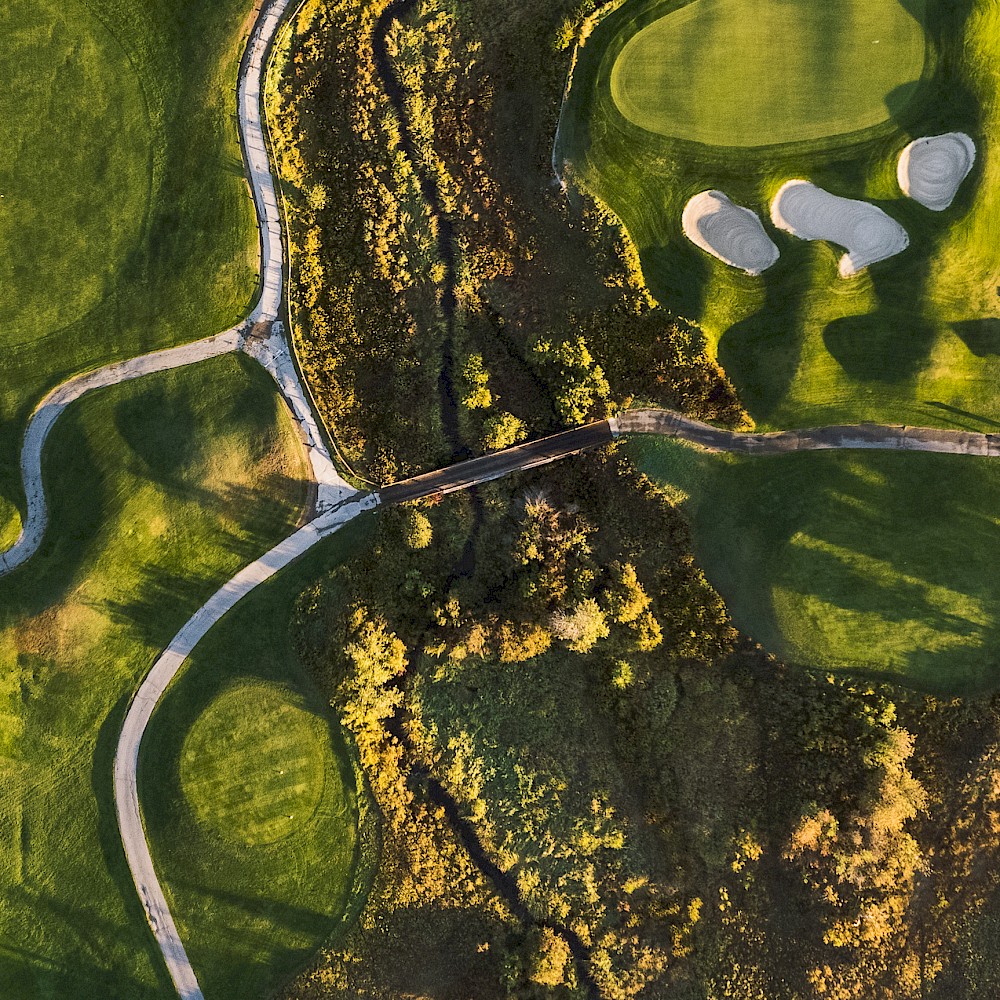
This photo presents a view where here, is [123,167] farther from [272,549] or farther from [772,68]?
[772,68]

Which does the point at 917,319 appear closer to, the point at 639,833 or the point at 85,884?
the point at 639,833

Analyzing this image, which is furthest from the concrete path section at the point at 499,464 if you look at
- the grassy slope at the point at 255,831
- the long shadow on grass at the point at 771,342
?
the grassy slope at the point at 255,831

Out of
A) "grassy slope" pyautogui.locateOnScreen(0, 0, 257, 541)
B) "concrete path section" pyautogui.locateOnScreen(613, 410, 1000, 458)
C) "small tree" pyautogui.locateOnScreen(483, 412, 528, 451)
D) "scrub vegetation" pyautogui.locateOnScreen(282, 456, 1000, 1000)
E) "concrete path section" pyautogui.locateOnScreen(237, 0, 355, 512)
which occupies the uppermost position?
"grassy slope" pyautogui.locateOnScreen(0, 0, 257, 541)

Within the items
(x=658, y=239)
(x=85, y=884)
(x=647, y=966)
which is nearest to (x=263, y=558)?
(x=85, y=884)

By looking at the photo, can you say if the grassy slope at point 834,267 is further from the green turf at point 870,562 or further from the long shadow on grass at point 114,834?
the long shadow on grass at point 114,834

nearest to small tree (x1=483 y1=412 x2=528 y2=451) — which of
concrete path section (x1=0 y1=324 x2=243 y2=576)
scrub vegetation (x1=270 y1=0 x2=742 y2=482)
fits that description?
scrub vegetation (x1=270 y1=0 x2=742 y2=482)

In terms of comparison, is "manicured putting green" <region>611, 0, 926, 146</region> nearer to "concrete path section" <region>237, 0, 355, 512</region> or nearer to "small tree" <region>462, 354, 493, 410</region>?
"small tree" <region>462, 354, 493, 410</region>

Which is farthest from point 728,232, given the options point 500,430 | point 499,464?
point 499,464
